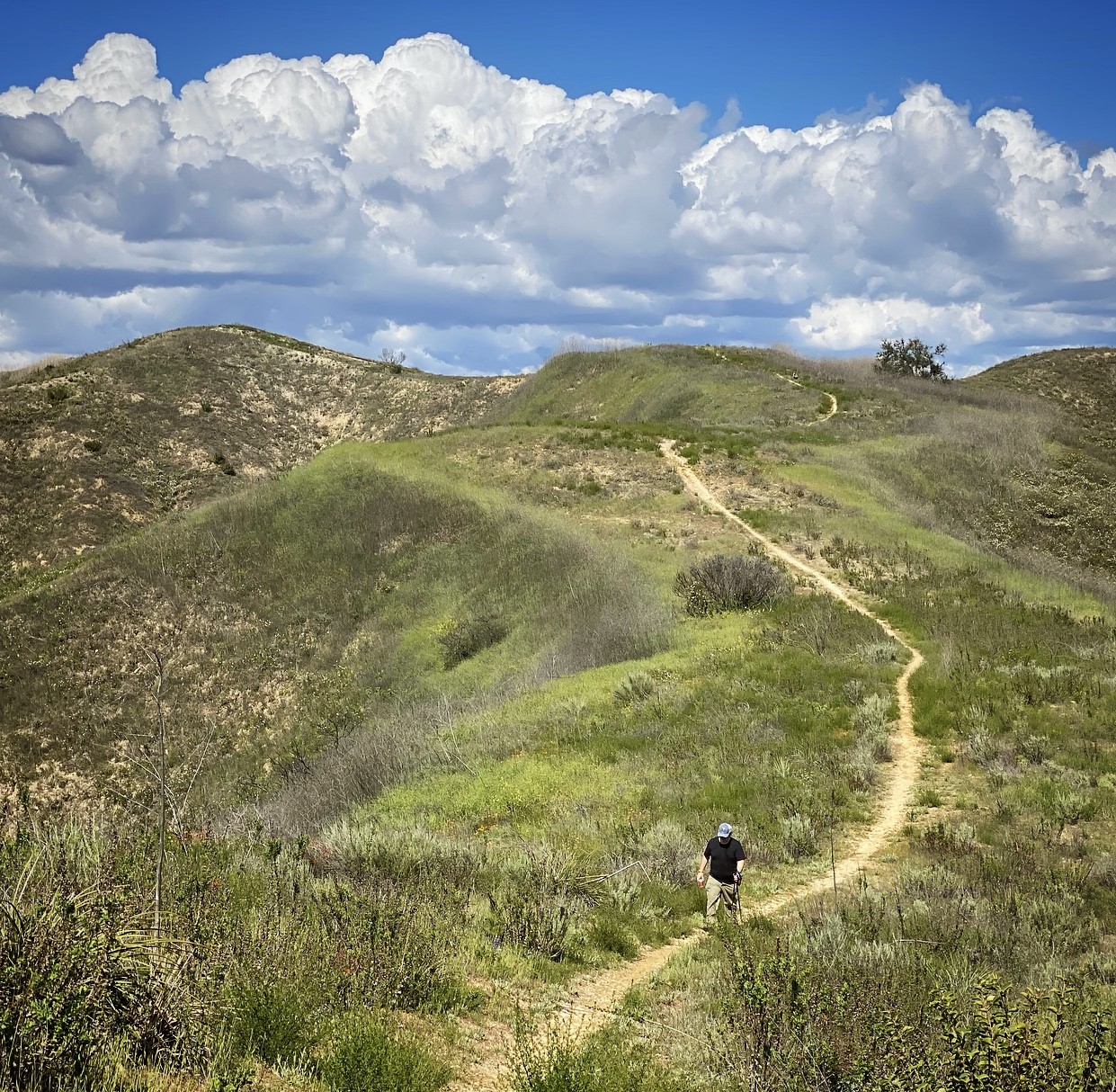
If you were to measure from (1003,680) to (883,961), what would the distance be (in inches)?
435

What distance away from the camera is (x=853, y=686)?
17.9 m

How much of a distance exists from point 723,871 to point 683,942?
0.99 metres

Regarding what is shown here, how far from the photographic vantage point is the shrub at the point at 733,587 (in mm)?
23969

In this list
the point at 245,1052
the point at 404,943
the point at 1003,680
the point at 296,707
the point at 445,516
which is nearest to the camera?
the point at 245,1052

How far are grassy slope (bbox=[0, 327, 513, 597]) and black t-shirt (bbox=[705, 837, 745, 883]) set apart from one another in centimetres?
5059

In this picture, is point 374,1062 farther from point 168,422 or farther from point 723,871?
point 168,422

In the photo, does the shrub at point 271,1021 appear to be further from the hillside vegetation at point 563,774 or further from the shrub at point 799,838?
the shrub at point 799,838

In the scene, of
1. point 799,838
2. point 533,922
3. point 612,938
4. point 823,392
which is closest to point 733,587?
point 799,838

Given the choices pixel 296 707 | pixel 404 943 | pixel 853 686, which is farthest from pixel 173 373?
pixel 404 943

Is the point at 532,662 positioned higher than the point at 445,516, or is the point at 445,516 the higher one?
the point at 445,516

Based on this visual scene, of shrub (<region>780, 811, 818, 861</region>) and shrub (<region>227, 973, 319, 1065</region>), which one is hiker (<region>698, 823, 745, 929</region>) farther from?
shrub (<region>227, 973, 319, 1065</region>)

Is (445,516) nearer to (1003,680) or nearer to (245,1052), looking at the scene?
(1003,680)

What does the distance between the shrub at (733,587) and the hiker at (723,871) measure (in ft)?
45.0

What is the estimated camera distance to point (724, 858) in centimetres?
1034
